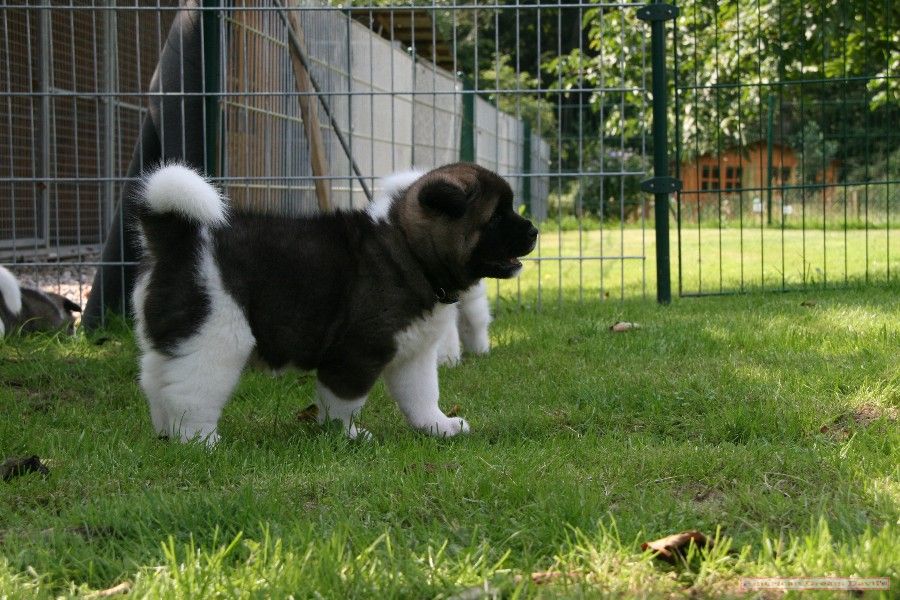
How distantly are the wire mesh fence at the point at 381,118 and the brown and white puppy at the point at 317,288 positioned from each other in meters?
0.56

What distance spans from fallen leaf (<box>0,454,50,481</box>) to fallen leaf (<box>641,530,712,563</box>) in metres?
1.99

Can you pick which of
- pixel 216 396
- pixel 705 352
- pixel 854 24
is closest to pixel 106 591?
pixel 216 396

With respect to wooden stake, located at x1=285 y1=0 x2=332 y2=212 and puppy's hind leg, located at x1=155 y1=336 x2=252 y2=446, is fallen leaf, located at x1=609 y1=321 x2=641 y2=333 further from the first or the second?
puppy's hind leg, located at x1=155 y1=336 x2=252 y2=446

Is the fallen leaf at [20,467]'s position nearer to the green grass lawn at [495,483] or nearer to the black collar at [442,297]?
the green grass lawn at [495,483]

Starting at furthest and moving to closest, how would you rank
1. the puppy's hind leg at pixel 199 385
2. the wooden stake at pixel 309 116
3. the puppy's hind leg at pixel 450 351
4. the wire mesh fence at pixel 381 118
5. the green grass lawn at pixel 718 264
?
the green grass lawn at pixel 718 264 < the wire mesh fence at pixel 381 118 < the wooden stake at pixel 309 116 < the puppy's hind leg at pixel 450 351 < the puppy's hind leg at pixel 199 385

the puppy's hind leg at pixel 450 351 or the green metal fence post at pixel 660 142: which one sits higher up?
the green metal fence post at pixel 660 142

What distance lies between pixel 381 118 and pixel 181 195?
637 centimetres

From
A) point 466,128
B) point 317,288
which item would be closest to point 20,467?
point 317,288

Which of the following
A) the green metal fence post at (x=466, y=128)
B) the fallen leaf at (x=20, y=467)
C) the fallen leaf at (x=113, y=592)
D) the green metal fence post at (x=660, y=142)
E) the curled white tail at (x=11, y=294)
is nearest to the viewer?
the fallen leaf at (x=113, y=592)

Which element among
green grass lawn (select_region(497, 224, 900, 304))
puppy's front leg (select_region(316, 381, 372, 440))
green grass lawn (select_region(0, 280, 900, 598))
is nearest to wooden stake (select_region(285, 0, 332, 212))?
green grass lawn (select_region(497, 224, 900, 304))

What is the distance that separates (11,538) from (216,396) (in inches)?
45.7

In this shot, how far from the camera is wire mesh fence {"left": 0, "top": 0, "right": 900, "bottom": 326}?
266 inches

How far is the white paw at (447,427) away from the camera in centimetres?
402

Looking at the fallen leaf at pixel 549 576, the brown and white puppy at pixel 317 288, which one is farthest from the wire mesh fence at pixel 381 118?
the fallen leaf at pixel 549 576
